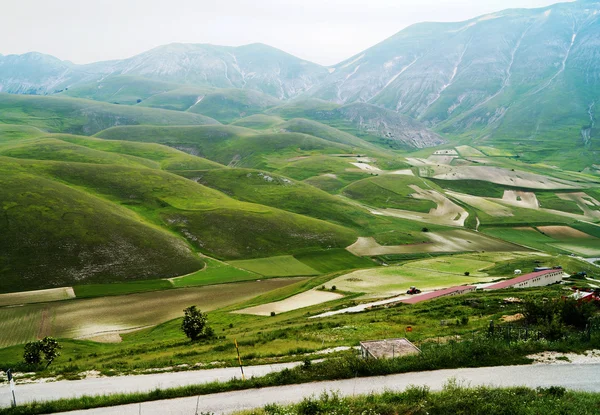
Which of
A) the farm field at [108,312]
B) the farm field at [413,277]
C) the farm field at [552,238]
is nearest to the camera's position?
the farm field at [108,312]

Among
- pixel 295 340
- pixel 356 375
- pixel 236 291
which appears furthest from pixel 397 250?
pixel 356 375

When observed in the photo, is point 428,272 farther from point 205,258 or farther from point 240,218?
point 240,218

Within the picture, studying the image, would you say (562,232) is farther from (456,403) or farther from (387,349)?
(456,403)

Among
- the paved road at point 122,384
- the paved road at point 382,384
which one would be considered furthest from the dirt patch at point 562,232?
the paved road at point 122,384

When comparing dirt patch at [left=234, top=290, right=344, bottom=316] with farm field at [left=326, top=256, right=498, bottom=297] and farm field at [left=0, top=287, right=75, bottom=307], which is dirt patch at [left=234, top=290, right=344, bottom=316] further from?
farm field at [left=0, top=287, right=75, bottom=307]

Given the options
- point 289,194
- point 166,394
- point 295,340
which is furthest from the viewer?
point 289,194

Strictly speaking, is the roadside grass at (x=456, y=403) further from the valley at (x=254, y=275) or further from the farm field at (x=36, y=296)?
the farm field at (x=36, y=296)

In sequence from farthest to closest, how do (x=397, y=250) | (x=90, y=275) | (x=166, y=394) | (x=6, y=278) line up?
(x=397, y=250) → (x=90, y=275) → (x=6, y=278) → (x=166, y=394)
